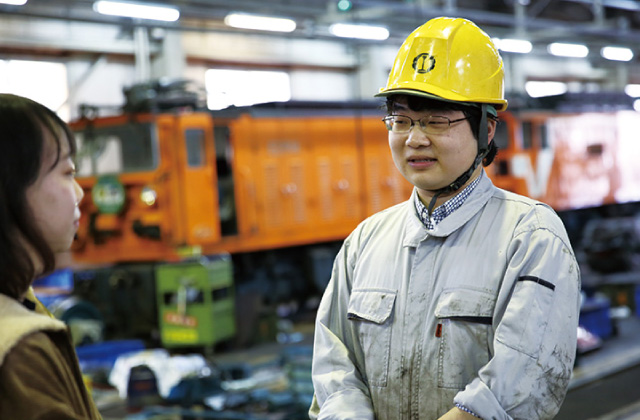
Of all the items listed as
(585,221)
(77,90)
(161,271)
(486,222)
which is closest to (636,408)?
(486,222)

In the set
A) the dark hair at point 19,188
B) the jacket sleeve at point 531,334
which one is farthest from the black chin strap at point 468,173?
A: the dark hair at point 19,188

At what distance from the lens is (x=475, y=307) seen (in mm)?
1811

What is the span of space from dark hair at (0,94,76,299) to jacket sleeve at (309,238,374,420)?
2.72ft

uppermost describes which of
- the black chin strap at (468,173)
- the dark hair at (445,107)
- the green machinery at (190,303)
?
the dark hair at (445,107)

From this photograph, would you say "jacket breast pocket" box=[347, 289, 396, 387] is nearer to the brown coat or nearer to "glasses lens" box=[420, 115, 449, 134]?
"glasses lens" box=[420, 115, 449, 134]

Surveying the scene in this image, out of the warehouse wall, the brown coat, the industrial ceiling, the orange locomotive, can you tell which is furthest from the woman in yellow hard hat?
the warehouse wall

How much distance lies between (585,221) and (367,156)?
445 cm

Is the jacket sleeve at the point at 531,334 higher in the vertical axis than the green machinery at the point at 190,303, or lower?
higher

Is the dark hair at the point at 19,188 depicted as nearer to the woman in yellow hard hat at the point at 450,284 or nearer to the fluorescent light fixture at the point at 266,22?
the woman in yellow hard hat at the point at 450,284

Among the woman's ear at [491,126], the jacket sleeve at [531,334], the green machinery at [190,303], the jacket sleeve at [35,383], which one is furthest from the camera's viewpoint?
the green machinery at [190,303]

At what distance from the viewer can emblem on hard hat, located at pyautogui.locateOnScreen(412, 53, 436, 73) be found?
1.97m

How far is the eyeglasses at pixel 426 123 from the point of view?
196 cm

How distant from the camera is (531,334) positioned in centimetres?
170

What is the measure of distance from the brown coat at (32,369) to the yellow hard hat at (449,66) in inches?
42.5
